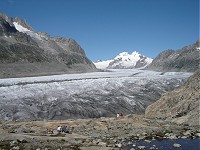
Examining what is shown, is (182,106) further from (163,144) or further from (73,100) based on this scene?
(73,100)

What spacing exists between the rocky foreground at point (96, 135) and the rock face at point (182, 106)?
254 centimetres

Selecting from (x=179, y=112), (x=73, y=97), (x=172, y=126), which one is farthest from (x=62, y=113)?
(x=172, y=126)

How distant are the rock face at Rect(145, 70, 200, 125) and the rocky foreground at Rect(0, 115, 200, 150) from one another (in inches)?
100

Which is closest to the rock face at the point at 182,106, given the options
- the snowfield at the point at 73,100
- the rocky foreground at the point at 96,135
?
the rocky foreground at the point at 96,135

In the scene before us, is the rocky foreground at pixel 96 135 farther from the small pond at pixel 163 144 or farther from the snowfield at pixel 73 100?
the snowfield at pixel 73 100

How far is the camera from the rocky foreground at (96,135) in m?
28.8

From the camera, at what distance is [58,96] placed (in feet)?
314

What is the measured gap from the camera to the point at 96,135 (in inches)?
1433

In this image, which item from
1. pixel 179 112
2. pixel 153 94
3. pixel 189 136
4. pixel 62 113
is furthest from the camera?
pixel 153 94

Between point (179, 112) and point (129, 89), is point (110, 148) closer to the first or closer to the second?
point (179, 112)

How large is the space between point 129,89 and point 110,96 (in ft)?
57.7

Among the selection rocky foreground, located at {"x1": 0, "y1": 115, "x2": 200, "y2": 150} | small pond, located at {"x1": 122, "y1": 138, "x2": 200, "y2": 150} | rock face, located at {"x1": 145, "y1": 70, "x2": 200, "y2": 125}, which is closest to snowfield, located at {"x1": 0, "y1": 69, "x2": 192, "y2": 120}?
rock face, located at {"x1": 145, "y1": 70, "x2": 200, "y2": 125}

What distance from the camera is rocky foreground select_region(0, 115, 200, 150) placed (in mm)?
28766

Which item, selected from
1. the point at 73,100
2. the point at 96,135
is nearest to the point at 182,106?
the point at 96,135
